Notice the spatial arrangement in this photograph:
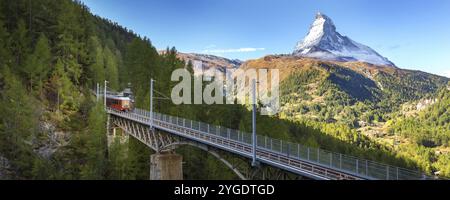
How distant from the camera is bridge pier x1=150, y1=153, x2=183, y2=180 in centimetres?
3856

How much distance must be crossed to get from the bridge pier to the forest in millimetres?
7982

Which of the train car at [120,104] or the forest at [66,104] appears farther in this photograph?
the train car at [120,104]

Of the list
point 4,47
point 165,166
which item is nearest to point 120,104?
point 4,47

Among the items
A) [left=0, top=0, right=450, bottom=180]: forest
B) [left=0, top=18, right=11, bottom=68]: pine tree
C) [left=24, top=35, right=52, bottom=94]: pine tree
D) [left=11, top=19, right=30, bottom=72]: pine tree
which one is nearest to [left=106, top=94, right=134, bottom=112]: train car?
[left=0, top=0, right=450, bottom=180]: forest

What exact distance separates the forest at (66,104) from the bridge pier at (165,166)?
26.2 ft

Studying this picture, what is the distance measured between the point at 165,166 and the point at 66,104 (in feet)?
76.0

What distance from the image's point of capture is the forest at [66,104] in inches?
1816

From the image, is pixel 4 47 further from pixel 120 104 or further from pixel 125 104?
pixel 125 104

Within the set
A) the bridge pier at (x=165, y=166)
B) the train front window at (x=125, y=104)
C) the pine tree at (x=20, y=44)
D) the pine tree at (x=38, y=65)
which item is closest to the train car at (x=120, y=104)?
the train front window at (x=125, y=104)

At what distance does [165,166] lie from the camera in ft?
127

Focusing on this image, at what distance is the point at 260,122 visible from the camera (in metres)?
71.9

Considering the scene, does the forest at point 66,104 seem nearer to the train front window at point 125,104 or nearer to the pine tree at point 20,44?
the pine tree at point 20,44
